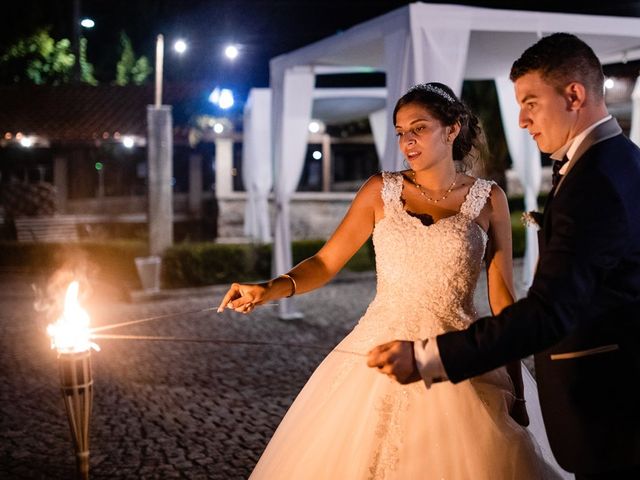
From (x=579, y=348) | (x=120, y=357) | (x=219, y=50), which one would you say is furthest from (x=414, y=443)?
(x=219, y=50)

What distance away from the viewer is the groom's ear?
2043mm

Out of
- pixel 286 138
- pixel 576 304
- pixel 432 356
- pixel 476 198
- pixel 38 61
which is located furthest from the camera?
pixel 38 61

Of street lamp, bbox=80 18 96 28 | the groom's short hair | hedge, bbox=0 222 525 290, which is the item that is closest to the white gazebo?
hedge, bbox=0 222 525 290

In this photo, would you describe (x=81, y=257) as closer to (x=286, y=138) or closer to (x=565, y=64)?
(x=286, y=138)

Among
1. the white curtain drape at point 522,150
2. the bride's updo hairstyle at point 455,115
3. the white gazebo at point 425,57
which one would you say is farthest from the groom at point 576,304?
the white curtain drape at point 522,150

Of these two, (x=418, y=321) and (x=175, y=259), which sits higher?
(x=418, y=321)

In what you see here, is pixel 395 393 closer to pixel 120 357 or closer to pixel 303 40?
pixel 120 357

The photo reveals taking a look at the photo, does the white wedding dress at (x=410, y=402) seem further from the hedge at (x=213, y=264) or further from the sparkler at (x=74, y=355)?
the hedge at (x=213, y=264)

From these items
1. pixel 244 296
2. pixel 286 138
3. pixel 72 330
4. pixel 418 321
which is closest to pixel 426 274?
pixel 418 321

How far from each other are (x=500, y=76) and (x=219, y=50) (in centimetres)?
1393

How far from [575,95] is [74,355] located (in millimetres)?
2381

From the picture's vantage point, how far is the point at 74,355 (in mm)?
3295

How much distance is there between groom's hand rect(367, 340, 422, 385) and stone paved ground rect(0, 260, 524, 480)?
6.49 feet

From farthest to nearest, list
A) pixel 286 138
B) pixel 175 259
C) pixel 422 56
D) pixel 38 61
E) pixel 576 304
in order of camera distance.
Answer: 1. pixel 38 61
2. pixel 175 259
3. pixel 286 138
4. pixel 422 56
5. pixel 576 304
